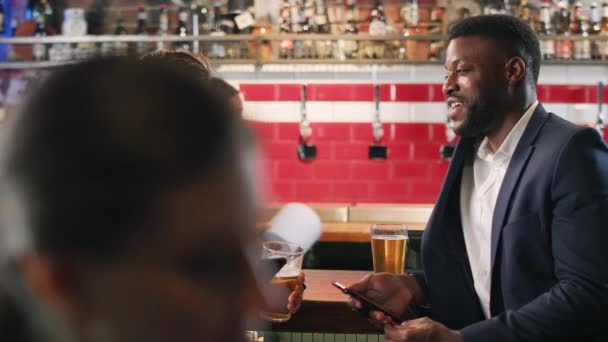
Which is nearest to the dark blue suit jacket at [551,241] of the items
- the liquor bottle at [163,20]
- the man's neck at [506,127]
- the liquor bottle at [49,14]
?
the man's neck at [506,127]

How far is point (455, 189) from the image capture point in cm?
183

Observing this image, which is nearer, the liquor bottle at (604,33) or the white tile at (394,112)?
the liquor bottle at (604,33)

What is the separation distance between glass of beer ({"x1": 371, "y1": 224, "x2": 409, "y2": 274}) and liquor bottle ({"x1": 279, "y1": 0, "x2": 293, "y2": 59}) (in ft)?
7.58

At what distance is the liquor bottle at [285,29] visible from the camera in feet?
13.1

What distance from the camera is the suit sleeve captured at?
4.65 ft

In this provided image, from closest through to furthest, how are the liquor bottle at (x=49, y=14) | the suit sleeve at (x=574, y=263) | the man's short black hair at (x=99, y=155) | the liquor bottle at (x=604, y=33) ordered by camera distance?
the man's short black hair at (x=99, y=155) → the suit sleeve at (x=574, y=263) → the liquor bottle at (x=604, y=33) → the liquor bottle at (x=49, y=14)

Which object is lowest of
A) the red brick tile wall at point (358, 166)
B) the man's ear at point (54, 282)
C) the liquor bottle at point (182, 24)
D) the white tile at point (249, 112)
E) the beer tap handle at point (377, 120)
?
the red brick tile wall at point (358, 166)

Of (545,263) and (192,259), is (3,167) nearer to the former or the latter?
(192,259)

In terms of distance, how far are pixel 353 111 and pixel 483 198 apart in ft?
8.23

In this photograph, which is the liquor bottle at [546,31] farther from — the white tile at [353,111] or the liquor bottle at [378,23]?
the white tile at [353,111]

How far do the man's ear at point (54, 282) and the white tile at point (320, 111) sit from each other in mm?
3980

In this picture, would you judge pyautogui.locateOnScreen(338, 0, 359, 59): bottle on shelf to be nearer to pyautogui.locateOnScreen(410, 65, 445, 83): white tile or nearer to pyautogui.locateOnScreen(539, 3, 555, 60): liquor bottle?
pyautogui.locateOnScreen(410, 65, 445, 83): white tile

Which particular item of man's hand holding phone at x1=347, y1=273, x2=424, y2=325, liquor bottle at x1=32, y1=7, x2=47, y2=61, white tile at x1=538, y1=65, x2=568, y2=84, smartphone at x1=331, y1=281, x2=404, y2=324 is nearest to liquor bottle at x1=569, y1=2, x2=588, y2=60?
white tile at x1=538, y1=65, x2=568, y2=84

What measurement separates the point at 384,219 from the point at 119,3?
2.37 metres
